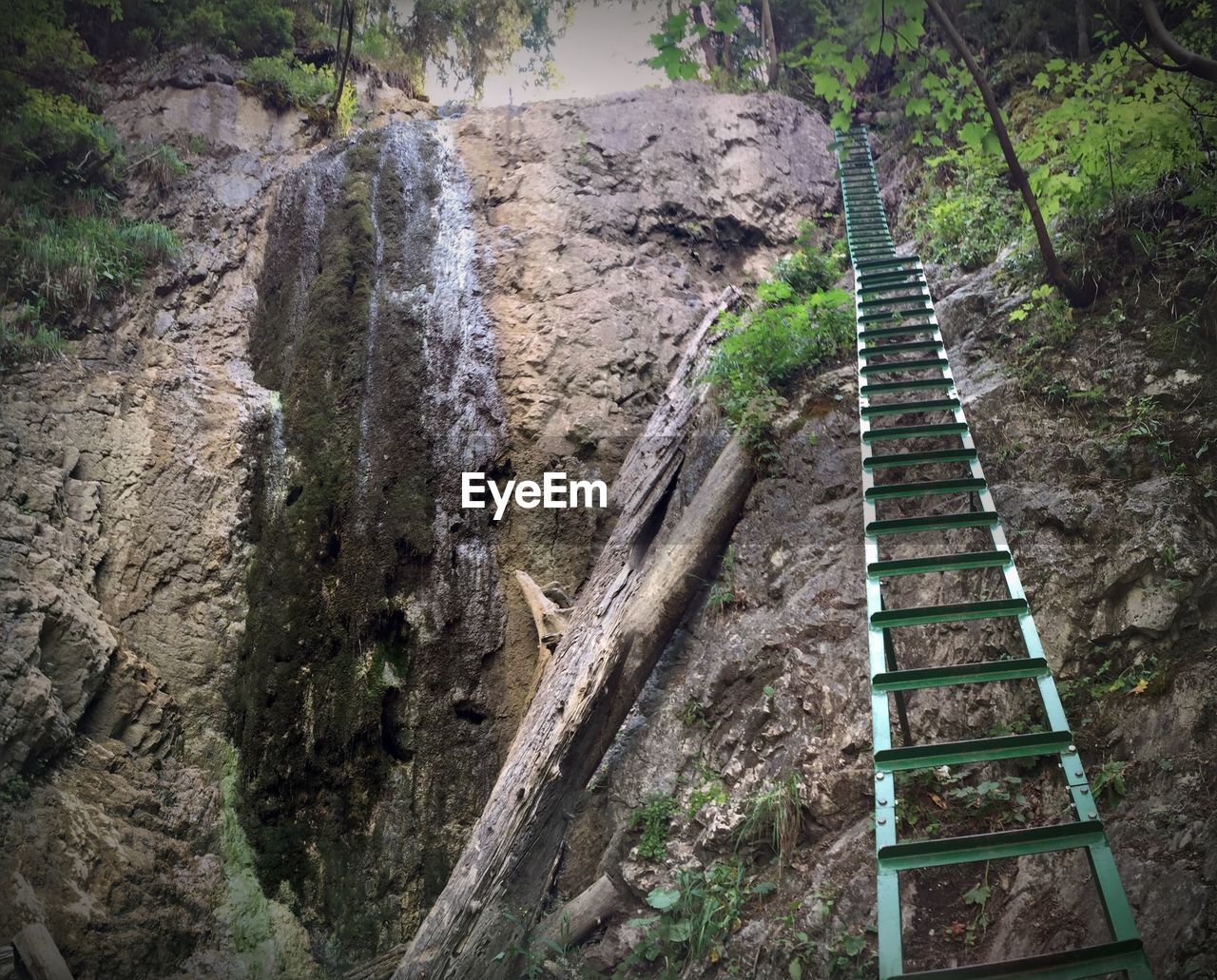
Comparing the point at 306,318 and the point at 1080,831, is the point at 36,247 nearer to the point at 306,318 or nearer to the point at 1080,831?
the point at 306,318

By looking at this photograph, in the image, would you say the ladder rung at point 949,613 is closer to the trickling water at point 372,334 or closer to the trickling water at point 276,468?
the trickling water at point 372,334

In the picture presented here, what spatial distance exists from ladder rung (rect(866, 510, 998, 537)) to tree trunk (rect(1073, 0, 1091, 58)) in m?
5.71

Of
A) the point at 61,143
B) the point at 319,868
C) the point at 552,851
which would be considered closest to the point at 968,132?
the point at 552,851

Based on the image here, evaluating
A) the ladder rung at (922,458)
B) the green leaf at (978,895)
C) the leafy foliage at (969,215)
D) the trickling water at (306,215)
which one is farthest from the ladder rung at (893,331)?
the trickling water at (306,215)

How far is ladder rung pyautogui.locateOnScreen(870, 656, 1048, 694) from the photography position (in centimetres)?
278

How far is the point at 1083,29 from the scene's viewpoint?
22.4 ft

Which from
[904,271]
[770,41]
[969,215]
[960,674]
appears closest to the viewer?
[960,674]

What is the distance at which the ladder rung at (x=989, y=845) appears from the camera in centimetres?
226

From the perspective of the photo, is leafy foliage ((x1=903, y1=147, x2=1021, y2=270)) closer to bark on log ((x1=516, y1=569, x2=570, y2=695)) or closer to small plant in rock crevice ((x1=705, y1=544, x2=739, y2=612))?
small plant in rock crevice ((x1=705, y1=544, x2=739, y2=612))

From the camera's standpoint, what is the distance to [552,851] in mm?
3834

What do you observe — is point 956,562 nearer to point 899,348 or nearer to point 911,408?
point 911,408

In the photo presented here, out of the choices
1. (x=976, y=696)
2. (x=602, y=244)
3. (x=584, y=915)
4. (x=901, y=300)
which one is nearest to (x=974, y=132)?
(x=901, y=300)

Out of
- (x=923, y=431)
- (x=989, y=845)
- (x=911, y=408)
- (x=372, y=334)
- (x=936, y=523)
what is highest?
(x=372, y=334)

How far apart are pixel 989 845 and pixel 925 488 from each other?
1776 millimetres
